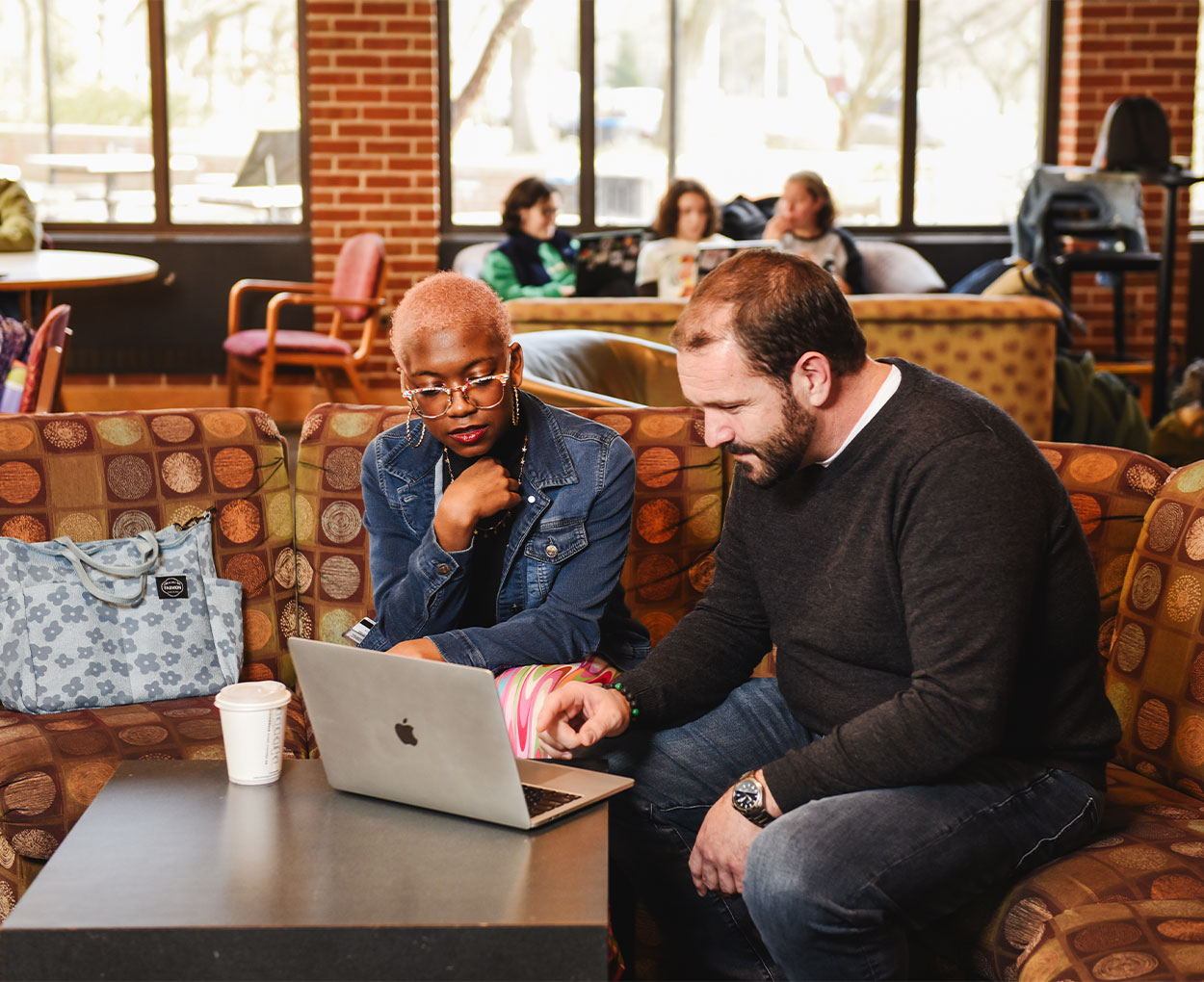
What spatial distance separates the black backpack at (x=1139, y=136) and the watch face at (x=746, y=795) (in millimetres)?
4759

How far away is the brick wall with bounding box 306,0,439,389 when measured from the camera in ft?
20.8

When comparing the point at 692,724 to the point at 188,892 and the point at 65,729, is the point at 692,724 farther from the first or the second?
the point at 65,729

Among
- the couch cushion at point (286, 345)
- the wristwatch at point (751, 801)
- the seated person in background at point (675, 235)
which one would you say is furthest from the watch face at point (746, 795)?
the couch cushion at point (286, 345)

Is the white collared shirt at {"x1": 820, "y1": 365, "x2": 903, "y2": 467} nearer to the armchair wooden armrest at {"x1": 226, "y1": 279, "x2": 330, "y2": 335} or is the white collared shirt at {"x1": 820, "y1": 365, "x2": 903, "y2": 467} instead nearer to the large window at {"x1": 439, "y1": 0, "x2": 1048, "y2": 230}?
the armchair wooden armrest at {"x1": 226, "y1": 279, "x2": 330, "y2": 335}

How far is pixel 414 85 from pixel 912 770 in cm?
553

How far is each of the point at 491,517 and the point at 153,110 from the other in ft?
17.9

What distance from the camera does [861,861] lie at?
1.48 m

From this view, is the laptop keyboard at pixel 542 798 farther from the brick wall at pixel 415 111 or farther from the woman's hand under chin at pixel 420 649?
the brick wall at pixel 415 111

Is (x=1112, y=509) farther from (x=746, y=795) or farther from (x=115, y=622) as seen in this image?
(x=115, y=622)

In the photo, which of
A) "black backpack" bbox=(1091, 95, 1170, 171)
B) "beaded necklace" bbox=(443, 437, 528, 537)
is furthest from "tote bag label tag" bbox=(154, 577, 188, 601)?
"black backpack" bbox=(1091, 95, 1170, 171)

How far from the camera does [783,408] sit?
163 cm

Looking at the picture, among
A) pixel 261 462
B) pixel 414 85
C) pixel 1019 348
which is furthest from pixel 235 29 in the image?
pixel 261 462

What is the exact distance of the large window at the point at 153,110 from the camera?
6.64 metres

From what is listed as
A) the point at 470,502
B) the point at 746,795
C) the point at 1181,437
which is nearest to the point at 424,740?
the point at 746,795
